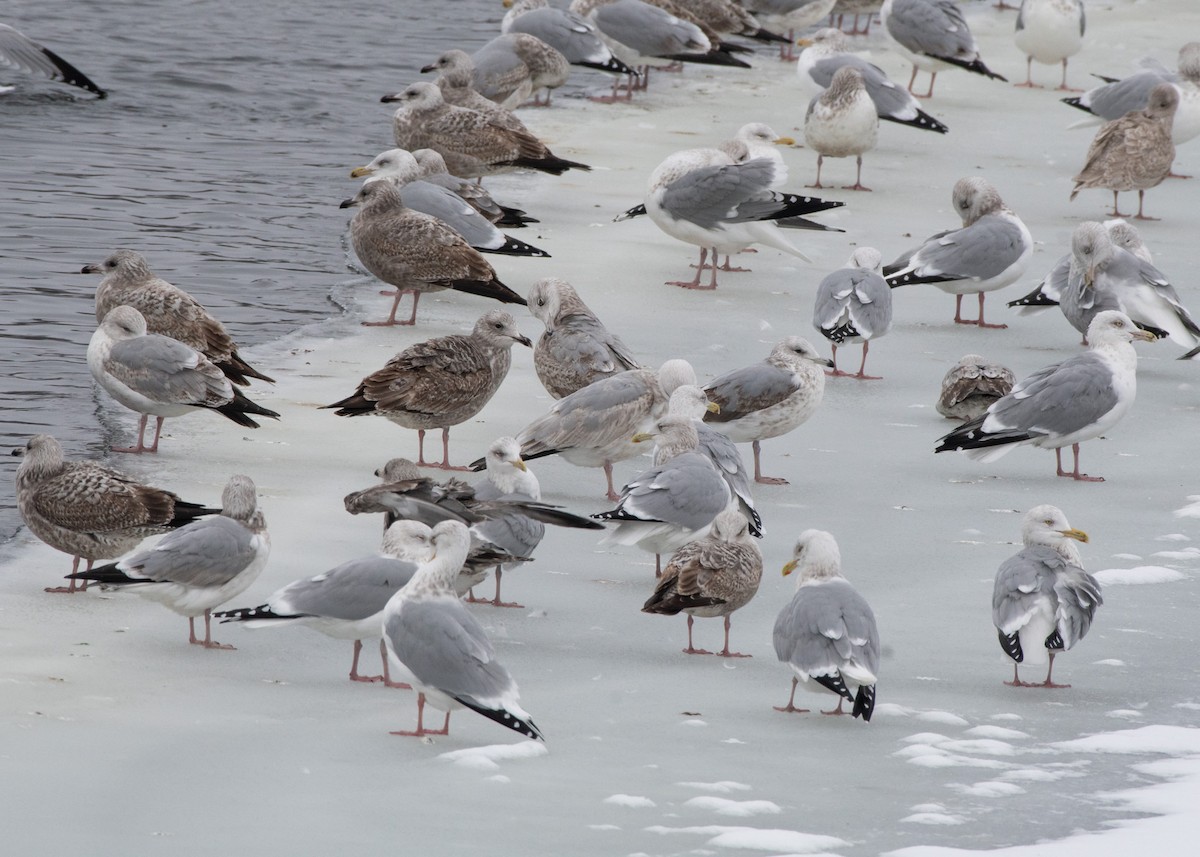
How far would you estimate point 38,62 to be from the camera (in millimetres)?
16688

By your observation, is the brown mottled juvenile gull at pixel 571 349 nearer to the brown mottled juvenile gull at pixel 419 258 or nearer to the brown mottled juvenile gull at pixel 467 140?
the brown mottled juvenile gull at pixel 419 258

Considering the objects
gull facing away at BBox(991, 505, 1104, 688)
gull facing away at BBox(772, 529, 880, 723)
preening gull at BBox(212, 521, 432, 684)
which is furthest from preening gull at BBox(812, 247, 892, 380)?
preening gull at BBox(212, 521, 432, 684)

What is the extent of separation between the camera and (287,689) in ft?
20.4

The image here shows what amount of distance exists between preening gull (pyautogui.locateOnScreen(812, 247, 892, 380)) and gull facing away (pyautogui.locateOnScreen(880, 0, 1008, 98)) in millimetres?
6861

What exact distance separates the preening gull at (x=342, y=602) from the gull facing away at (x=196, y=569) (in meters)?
0.15

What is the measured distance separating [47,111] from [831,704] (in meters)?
11.9

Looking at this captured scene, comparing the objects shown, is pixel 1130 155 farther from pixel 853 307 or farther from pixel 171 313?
pixel 171 313

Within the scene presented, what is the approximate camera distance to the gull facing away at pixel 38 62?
16.6 meters

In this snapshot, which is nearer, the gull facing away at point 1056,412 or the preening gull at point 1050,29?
the gull facing away at point 1056,412

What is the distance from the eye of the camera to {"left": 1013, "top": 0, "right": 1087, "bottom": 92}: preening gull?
57.4 feet

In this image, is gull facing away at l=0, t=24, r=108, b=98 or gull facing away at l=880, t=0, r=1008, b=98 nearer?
gull facing away at l=880, t=0, r=1008, b=98

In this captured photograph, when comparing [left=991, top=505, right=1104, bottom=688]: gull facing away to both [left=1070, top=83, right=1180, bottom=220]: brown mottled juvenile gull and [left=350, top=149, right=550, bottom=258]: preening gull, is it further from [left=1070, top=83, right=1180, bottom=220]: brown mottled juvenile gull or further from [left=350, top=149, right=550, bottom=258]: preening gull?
[left=1070, top=83, right=1180, bottom=220]: brown mottled juvenile gull

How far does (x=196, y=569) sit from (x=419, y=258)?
462 cm

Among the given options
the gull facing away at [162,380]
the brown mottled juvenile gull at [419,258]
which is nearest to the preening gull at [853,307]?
the brown mottled juvenile gull at [419,258]
